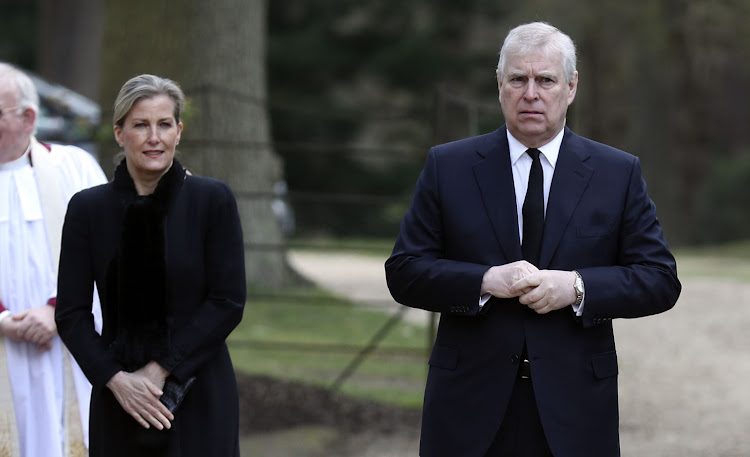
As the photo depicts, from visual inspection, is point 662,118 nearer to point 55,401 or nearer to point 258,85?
point 258,85

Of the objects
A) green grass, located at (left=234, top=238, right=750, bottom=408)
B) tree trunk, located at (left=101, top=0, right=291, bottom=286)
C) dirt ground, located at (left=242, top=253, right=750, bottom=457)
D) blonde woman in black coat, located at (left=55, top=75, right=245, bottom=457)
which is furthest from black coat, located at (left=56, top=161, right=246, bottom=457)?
tree trunk, located at (left=101, top=0, right=291, bottom=286)

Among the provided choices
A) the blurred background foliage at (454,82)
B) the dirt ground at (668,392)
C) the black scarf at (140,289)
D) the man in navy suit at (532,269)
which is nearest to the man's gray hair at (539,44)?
the man in navy suit at (532,269)

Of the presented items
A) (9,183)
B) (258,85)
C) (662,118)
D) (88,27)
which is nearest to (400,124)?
(662,118)

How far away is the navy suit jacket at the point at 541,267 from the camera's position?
3426 mm

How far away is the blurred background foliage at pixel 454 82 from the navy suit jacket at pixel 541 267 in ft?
74.3

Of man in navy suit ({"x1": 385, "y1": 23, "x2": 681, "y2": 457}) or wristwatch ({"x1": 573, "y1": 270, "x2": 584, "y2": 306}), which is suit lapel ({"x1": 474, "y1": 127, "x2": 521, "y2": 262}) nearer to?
man in navy suit ({"x1": 385, "y1": 23, "x2": 681, "y2": 457})

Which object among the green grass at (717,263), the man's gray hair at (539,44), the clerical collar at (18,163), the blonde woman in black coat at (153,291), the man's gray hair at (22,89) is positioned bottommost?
the green grass at (717,263)

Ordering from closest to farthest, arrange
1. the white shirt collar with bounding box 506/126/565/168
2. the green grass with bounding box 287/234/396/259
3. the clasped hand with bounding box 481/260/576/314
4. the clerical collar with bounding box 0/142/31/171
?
1. the clasped hand with bounding box 481/260/576/314
2. the white shirt collar with bounding box 506/126/565/168
3. the clerical collar with bounding box 0/142/31/171
4. the green grass with bounding box 287/234/396/259

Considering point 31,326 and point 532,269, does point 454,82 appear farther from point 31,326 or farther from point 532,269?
point 532,269

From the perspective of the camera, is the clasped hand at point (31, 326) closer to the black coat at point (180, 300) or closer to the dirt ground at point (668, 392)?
the black coat at point (180, 300)

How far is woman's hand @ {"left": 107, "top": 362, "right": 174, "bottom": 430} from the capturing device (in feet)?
11.8

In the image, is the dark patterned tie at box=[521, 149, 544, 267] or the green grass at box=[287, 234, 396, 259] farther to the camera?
the green grass at box=[287, 234, 396, 259]

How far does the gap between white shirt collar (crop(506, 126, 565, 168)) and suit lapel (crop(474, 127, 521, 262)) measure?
2cm

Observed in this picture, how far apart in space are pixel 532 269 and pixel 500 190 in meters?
0.31
